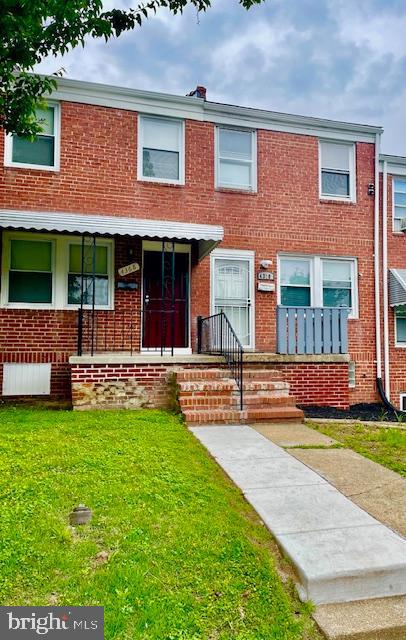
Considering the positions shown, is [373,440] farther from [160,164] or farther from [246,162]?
[160,164]

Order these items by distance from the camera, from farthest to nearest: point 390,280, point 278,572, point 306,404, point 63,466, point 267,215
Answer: point 390,280, point 267,215, point 306,404, point 63,466, point 278,572

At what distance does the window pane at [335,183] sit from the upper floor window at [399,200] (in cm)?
141

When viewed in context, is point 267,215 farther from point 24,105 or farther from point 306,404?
point 24,105

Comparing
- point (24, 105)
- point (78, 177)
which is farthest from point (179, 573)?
point (78, 177)

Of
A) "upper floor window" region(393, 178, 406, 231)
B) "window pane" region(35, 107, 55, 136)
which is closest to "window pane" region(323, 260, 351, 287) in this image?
"upper floor window" region(393, 178, 406, 231)

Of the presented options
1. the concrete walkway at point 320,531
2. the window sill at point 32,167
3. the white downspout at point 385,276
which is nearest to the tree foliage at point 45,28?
the window sill at point 32,167

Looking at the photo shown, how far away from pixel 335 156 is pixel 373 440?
7.53m

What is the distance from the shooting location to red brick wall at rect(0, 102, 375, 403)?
8.82m

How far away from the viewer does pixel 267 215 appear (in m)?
10.0

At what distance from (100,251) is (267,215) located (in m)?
3.94

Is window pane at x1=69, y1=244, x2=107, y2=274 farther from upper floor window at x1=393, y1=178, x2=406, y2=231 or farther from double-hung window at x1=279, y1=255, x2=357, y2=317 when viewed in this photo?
upper floor window at x1=393, y1=178, x2=406, y2=231

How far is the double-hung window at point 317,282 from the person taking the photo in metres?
10.2

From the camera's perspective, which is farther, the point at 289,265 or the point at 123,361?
the point at 289,265

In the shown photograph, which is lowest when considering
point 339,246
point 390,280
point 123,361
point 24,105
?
point 123,361
